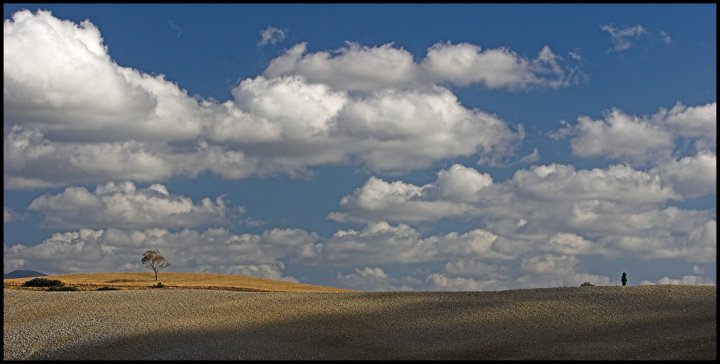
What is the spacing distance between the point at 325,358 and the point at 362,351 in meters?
1.81

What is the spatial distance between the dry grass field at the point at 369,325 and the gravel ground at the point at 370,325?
51 mm

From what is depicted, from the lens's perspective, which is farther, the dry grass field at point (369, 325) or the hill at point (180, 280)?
the hill at point (180, 280)

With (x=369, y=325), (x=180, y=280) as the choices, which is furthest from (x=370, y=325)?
(x=180, y=280)

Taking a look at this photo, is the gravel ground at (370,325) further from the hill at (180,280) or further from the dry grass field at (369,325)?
the hill at (180,280)

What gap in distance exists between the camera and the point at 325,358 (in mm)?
34875

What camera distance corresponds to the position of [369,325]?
133 feet

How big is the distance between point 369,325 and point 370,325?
4 centimetres

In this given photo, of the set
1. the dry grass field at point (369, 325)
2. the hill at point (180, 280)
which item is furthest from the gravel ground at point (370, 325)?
the hill at point (180, 280)

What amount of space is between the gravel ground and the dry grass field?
0.17ft

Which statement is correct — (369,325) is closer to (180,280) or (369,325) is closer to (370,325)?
(370,325)

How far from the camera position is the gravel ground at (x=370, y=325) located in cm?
3556

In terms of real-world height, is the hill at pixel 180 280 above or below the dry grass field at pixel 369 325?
above

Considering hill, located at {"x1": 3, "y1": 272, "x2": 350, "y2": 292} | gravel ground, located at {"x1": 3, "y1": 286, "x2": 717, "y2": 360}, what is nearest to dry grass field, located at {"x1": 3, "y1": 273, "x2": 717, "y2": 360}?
gravel ground, located at {"x1": 3, "y1": 286, "x2": 717, "y2": 360}

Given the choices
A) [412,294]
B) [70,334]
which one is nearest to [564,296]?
[412,294]
